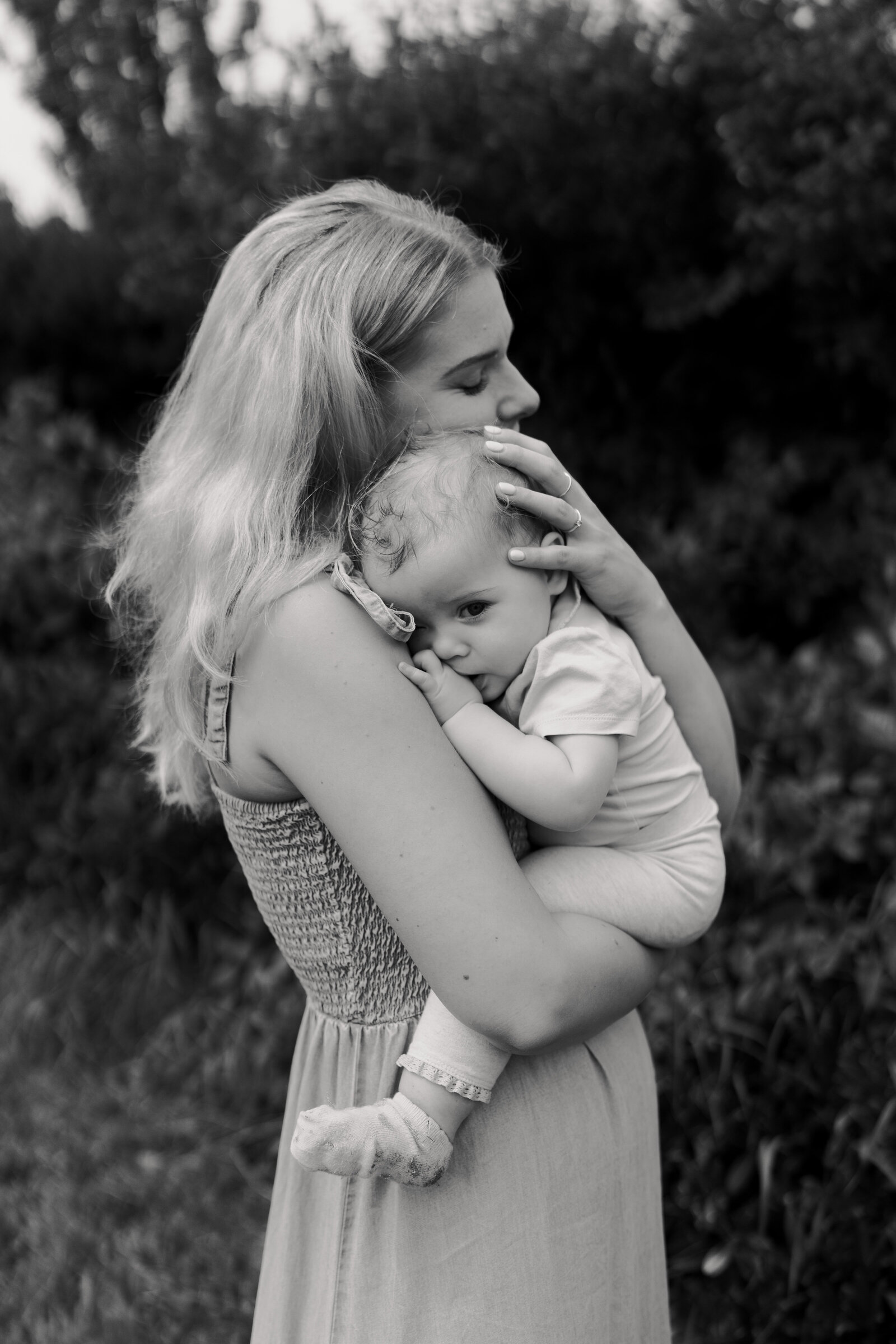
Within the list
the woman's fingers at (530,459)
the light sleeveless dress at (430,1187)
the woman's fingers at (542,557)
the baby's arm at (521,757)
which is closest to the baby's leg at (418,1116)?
the light sleeveless dress at (430,1187)

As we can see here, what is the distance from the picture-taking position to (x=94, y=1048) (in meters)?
4.15

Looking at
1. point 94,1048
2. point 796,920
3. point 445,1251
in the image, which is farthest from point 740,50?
point 94,1048

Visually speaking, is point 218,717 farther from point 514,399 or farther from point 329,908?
point 514,399

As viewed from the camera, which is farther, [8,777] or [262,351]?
[8,777]

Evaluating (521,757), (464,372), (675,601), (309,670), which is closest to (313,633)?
(309,670)

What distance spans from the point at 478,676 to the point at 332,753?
0.27 meters

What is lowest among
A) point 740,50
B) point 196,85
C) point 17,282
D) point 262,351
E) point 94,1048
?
point 94,1048

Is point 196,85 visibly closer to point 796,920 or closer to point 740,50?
point 740,50

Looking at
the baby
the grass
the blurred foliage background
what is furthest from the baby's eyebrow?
the grass

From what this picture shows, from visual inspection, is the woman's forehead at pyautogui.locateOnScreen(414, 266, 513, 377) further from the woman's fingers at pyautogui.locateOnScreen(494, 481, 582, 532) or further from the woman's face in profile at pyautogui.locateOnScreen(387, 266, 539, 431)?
the woman's fingers at pyautogui.locateOnScreen(494, 481, 582, 532)

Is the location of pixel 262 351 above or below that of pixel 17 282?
above

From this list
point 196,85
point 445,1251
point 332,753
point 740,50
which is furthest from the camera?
point 196,85

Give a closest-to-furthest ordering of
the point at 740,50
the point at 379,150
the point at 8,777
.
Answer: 1. the point at 740,50
2. the point at 379,150
3. the point at 8,777

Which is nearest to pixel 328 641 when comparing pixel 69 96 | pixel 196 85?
pixel 196 85
